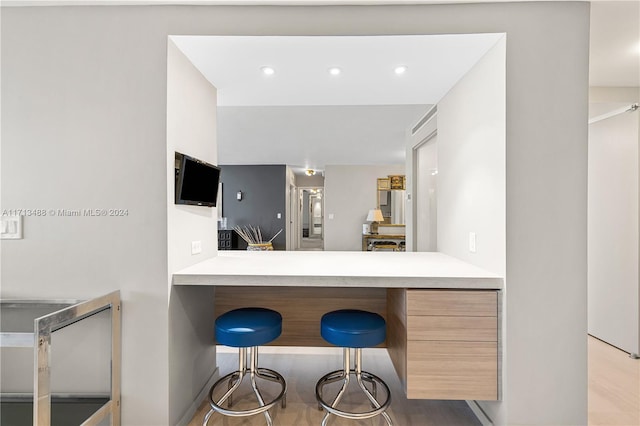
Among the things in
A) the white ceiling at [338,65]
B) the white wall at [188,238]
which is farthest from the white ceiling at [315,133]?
the white wall at [188,238]

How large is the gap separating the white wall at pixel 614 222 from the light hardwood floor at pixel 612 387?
0.71 ft

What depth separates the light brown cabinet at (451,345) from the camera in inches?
65.2

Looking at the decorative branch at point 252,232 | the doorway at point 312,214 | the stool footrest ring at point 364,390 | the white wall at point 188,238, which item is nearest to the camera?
the stool footrest ring at point 364,390

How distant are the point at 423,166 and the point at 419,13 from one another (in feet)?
7.74

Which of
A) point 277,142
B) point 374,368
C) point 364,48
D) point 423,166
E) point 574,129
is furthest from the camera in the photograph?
point 277,142

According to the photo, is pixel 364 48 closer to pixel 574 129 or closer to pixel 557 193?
pixel 574 129

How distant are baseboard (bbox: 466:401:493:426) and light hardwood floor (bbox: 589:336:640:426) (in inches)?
24.5

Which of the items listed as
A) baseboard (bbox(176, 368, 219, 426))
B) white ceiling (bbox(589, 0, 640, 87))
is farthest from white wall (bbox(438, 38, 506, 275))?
baseboard (bbox(176, 368, 219, 426))

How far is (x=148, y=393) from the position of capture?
169 centimetres

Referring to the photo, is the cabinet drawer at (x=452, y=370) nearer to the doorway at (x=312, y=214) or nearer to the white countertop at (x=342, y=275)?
the white countertop at (x=342, y=275)

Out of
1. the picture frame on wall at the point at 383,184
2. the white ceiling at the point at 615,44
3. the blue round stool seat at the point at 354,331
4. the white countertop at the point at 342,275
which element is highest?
the white ceiling at the point at 615,44

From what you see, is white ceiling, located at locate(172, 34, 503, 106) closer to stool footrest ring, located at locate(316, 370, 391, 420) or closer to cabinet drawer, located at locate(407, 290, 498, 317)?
cabinet drawer, located at locate(407, 290, 498, 317)

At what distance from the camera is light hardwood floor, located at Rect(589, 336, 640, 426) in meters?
1.88

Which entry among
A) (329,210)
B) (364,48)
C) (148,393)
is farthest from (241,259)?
(329,210)
